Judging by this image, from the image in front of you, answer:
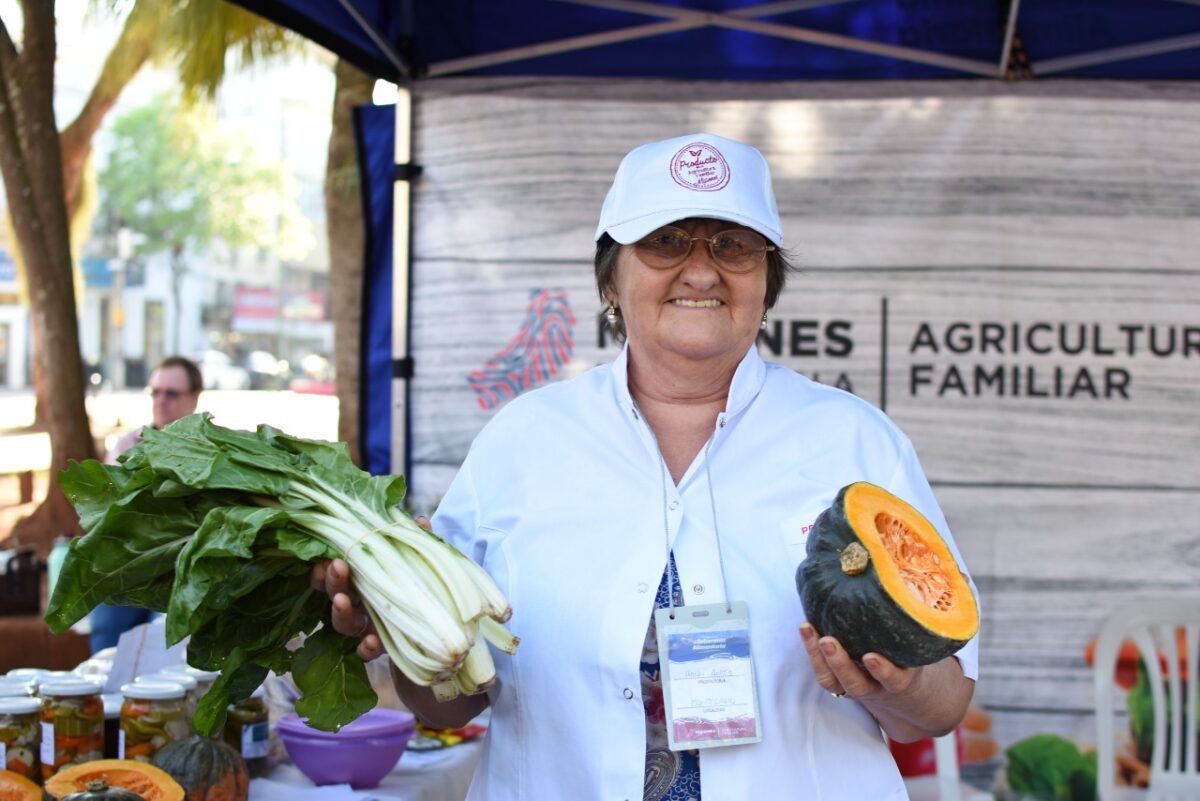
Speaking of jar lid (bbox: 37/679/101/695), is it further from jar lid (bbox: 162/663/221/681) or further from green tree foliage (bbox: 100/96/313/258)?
green tree foliage (bbox: 100/96/313/258)

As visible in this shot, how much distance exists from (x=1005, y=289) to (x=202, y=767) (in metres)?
3.43

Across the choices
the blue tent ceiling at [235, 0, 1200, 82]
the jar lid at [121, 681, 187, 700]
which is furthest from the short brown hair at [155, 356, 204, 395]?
the jar lid at [121, 681, 187, 700]

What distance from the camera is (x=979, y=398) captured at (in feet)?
16.0

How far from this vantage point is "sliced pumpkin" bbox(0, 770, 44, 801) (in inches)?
103

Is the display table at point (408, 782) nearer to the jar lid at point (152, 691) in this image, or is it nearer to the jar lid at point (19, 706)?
the jar lid at point (152, 691)

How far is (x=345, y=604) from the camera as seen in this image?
2.01 metres

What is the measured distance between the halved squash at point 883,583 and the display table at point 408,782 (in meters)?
1.63

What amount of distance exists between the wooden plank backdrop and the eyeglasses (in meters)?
2.75

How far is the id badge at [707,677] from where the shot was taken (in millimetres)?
2008

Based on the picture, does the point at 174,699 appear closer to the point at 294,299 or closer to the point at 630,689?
the point at 630,689

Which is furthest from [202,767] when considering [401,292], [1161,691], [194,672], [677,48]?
[1161,691]

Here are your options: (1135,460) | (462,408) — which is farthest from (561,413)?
(1135,460)

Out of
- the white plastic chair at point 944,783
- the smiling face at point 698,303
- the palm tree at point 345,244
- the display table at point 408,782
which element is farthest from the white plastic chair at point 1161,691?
the palm tree at point 345,244

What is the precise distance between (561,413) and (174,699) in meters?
1.23
